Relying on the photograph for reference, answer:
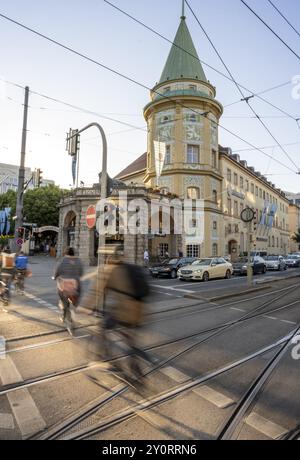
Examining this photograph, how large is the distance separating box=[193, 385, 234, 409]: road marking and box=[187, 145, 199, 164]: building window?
30969mm

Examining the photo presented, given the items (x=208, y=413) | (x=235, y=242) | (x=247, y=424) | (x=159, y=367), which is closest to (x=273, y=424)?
(x=247, y=424)

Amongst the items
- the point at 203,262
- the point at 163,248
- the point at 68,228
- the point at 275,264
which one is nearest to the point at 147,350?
the point at 203,262

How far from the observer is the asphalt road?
10.3 ft

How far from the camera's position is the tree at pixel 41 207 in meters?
47.2

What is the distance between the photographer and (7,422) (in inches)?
123

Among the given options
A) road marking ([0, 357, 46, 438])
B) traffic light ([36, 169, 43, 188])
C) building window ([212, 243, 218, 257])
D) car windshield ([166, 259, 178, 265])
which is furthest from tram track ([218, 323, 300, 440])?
building window ([212, 243, 218, 257])

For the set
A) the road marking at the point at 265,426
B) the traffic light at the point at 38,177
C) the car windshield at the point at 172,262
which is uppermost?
the traffic light at the point at 38,177

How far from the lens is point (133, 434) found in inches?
118

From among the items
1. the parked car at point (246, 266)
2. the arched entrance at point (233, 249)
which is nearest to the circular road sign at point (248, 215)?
the parked car at point (246, 266)

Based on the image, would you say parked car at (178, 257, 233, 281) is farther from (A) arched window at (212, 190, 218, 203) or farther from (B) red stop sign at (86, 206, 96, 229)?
(A) arched window at (212, 190, 218, 203)

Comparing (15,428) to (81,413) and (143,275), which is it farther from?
(143,275)

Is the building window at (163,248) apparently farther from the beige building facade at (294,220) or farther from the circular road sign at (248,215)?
the beige building facade at (294,220)

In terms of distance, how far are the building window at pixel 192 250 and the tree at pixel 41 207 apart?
24424mm

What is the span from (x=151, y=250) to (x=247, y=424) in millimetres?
27083
